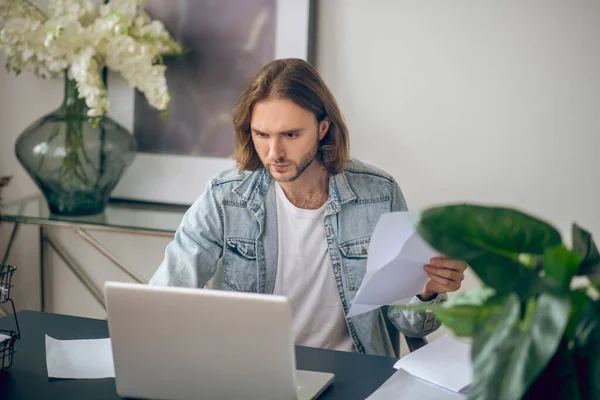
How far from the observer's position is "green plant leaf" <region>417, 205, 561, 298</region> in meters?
0.70

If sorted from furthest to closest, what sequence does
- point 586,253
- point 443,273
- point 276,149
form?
point 276,149 → point 443,273 → point 586,253

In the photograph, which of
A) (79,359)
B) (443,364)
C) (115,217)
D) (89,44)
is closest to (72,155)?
(115,217)

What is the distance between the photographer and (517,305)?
70cm

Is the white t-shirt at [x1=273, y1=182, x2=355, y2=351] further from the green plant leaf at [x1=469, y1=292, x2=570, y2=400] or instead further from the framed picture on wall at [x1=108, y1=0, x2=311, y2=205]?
the green plant leaf at [x1=469, y1=292, x2=570, y2=400]

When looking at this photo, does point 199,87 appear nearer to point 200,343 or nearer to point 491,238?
point 200,343

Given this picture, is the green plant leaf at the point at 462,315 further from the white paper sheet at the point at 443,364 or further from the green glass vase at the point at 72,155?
the green glass vase at the point at 72,155

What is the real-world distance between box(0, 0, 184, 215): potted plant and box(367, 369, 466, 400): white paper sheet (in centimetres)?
144

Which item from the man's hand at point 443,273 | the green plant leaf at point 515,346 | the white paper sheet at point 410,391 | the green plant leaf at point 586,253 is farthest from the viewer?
the man's hand at point 443,273

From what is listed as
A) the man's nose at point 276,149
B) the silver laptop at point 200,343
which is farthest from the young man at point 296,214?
the silver laptop at point 200,343

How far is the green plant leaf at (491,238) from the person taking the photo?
0.70m

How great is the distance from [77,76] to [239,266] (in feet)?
2.99

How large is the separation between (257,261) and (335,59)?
2.90ft

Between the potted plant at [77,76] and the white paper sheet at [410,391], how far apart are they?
1.44m

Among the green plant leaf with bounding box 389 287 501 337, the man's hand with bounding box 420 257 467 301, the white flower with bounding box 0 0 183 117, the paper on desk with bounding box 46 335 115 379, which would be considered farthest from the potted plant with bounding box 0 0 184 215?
the green plant leaf with bounding box 389 287 501 337
